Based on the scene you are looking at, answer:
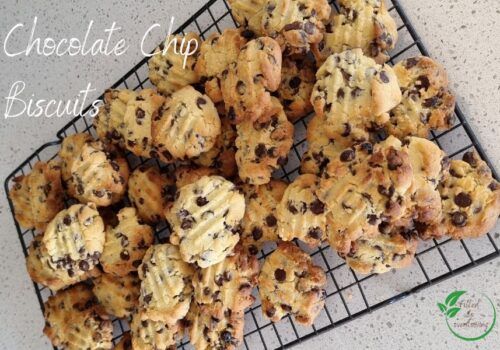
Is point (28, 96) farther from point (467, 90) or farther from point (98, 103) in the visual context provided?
point (467, 90)

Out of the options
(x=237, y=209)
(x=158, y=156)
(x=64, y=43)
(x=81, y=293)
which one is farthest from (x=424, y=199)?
(x=64, y=43)

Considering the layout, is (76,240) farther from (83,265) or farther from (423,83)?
(423,83)

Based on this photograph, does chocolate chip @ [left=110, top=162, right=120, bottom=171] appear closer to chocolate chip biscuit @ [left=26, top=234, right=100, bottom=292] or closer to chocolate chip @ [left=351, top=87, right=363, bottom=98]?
chocolate chip biscuit @ [left=26, top=234, right=100, bottom=292]

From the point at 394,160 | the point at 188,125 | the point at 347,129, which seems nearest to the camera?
the point at 394,160

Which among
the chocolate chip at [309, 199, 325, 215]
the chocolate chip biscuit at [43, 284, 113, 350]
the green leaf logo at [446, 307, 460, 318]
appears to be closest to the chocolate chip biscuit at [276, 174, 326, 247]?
the chocolate chip at [309, 199, 325, 215]

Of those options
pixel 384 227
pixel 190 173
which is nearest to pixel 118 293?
pixel 190 173

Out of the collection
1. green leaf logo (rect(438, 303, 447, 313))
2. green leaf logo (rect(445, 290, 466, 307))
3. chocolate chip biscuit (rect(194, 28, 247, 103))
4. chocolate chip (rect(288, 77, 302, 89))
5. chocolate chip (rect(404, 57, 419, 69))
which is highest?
chocolate chip biscuit (rect(194, 28, 247, 103))
